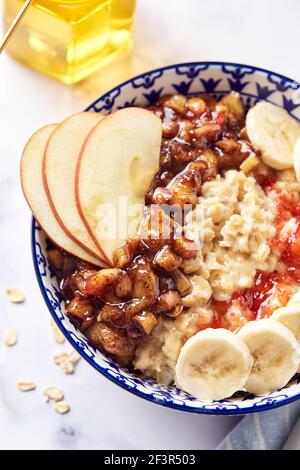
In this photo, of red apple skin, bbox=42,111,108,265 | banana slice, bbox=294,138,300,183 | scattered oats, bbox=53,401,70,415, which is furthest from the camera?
scattered oats, bbox=53,401,70,415

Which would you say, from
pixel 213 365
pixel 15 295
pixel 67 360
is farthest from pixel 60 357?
pixel 213 365

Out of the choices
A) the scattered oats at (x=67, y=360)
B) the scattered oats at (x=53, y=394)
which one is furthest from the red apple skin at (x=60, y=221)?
the scattered oats at (x=53, y=394)

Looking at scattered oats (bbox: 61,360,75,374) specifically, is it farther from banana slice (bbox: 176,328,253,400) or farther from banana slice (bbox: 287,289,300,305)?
banana slice (bbox: 287,289,300,305)

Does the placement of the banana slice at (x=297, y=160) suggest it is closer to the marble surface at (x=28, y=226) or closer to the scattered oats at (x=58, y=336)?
the marble surface at (x=28, y=226)

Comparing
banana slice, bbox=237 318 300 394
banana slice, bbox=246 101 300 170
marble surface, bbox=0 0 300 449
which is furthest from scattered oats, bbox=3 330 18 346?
banana slice, bbox=246 101 300 170

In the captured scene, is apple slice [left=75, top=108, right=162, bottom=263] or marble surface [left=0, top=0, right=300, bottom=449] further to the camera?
marble surface [left=0, top=0, right=300, bottom=449]

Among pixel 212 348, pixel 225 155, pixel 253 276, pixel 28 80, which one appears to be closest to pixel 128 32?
pixel 28 80

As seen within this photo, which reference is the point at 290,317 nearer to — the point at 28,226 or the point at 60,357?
the point at 60,357
